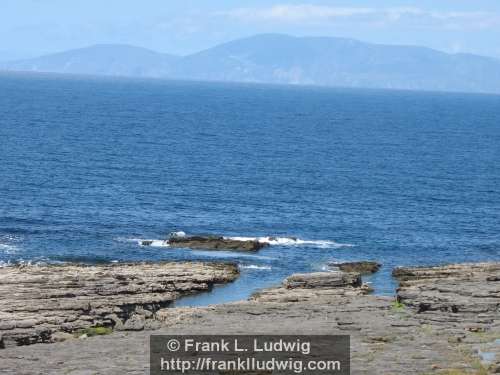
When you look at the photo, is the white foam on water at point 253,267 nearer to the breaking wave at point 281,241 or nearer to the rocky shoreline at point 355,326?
the breaking wave at point 281,241

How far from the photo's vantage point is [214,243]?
10538cm

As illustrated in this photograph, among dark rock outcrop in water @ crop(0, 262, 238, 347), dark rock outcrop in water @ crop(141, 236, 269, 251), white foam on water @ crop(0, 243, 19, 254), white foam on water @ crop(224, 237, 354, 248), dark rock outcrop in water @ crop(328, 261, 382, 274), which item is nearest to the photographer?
dark rock outcrop in water @ crop(0, 262, 238, 347)

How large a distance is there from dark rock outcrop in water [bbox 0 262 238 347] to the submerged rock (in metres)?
10.8

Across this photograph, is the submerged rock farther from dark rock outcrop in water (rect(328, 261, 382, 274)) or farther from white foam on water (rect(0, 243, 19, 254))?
white foam on water (rect(0, 243, 19, 254))

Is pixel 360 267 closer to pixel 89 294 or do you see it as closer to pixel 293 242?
pixel 293 242

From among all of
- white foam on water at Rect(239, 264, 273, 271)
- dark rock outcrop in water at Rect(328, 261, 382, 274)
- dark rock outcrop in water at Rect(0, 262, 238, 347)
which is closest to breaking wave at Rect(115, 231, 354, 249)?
dark rock outcrop in water at Rect(328, 261, 382, 274)

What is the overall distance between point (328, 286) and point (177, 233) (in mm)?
33366

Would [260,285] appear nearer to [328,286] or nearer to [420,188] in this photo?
[328,286]

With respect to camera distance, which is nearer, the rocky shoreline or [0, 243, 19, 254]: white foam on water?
the rocky shoreline

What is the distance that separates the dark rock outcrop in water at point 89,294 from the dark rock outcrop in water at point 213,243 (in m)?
10.8

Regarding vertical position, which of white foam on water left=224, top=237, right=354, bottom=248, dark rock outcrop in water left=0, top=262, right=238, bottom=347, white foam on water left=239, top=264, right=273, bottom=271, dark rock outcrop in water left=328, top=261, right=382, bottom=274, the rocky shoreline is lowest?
white foam on water left=239, top=264, right=273, bottom=271

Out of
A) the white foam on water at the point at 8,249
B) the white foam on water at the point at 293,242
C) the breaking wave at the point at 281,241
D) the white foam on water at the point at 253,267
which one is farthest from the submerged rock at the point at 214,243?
the white foam on water at the point at 8,249

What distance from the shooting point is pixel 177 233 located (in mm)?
111000

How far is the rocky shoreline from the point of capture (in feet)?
171
